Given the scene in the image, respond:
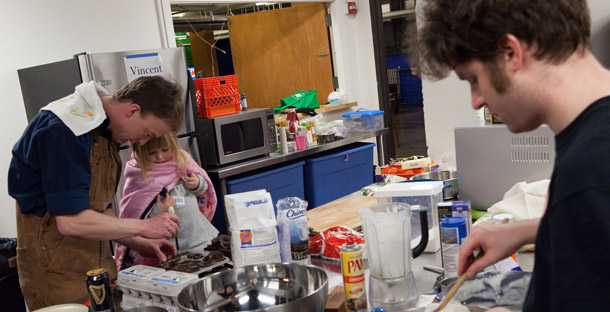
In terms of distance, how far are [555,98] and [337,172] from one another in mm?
4202

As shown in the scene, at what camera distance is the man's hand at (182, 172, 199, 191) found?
2.75 metres

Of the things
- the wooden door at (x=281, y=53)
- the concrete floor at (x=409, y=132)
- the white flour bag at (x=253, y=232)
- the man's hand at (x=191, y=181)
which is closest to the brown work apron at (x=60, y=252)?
the man's hand at (x=191, y=181)

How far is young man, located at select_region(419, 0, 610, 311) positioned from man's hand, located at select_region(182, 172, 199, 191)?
1859 mm

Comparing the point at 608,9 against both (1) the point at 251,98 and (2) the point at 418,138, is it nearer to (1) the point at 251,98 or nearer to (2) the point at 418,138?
(1) the point at 251,98

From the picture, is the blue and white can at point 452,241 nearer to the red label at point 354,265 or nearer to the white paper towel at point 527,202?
the red label at point 354,265

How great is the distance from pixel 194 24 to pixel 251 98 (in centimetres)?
212

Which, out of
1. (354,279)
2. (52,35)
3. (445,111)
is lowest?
(354,279)

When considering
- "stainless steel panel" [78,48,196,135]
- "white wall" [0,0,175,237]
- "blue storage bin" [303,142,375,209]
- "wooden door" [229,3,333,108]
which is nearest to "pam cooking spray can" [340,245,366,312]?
Result: "stainless steel panel" [78,48,196,135]

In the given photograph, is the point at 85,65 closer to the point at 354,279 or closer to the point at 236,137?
the point at 236,137

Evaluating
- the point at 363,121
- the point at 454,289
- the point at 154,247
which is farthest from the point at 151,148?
the point at 363,121

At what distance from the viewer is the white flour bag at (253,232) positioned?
1.78m

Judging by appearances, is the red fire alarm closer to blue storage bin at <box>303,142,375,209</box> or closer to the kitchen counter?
blue storage bin at <box>303,142,375,209</box>

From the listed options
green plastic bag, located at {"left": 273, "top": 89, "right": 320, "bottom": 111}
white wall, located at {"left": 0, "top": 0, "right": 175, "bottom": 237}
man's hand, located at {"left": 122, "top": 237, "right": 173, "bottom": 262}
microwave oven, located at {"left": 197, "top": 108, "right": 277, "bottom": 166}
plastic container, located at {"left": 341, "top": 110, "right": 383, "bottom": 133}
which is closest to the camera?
man's hand, located at {"left": 122, "top": 237, "right": 173, "bottom": 262}

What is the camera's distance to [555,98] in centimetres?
92
